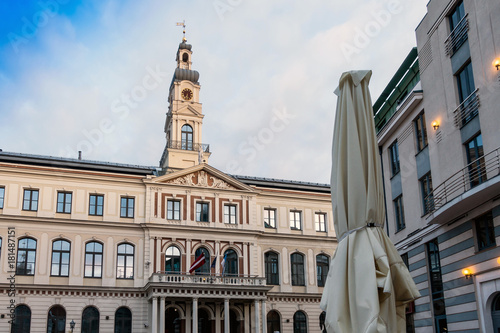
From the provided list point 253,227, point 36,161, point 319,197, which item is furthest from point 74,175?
point 319,197

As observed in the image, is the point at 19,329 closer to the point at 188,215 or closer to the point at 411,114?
the point at 188,215

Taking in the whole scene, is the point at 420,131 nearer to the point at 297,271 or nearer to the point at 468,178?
the point at 468,178

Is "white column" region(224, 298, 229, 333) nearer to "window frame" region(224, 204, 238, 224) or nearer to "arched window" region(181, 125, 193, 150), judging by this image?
"window frame" region(224, 204, 238, 224)

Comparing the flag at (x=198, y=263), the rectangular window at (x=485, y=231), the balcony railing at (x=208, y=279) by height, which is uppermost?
the flag at (x=198, y=263)

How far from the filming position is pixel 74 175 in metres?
44.2

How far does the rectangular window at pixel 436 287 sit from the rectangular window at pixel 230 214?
26660 millimetres

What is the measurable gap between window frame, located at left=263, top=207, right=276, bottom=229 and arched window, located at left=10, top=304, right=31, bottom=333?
21.0m

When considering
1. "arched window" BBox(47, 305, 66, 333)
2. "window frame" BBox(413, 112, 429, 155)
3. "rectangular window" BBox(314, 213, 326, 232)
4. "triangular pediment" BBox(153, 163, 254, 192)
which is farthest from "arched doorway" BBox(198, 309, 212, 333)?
"window frame" BBox(413, 112, 429, 155)

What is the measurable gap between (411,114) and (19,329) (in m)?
31.9

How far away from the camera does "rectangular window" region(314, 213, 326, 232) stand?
51.7 m

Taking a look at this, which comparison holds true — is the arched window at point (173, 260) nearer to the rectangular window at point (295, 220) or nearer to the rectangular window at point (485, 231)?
the rectangular window at point (295, 220)

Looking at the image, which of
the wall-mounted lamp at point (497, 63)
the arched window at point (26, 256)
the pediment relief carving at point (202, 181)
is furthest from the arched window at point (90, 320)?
the wall-mounted lamp at point (497, 63)

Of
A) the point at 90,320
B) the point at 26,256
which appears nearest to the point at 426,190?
the point at 90,320

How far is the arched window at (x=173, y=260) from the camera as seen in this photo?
1767 inches
